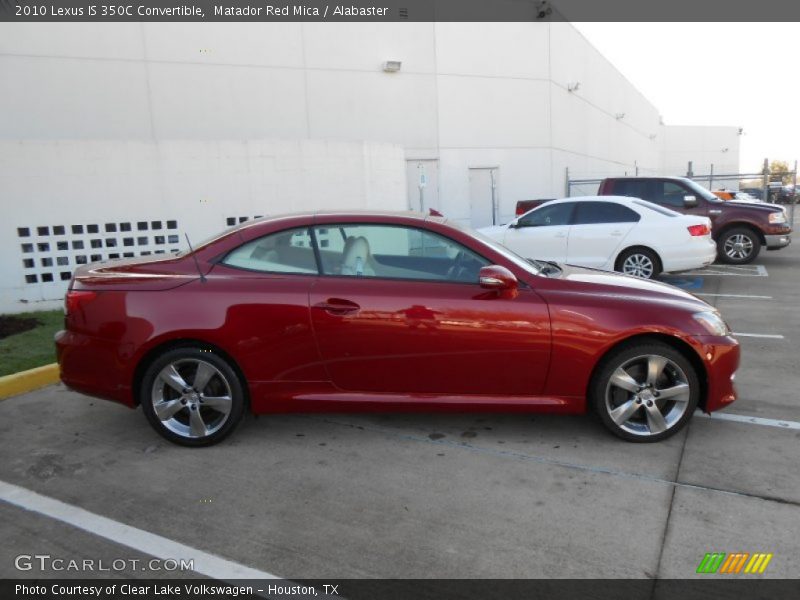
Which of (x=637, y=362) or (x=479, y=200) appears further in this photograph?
(x=479, y=200)

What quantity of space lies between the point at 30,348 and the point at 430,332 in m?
4.64

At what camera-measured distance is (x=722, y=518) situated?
3146 mm

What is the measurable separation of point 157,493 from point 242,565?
0.95m

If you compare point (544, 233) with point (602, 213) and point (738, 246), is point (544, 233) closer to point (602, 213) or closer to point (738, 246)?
point (602, 213)

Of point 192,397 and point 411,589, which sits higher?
point 192,397

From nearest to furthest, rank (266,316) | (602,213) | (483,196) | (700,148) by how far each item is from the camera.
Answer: (266,316) → (602,213) → (483,196) → (700,148)

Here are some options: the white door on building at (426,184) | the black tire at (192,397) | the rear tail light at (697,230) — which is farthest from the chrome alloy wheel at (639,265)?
the white door on building at (426,184)

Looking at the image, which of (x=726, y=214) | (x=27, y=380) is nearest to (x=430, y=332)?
(x=27, y=380)

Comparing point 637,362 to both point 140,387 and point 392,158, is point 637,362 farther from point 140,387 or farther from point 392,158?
point 392,158

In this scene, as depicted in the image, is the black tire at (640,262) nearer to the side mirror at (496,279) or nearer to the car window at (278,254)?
the side mirror at (496,279)

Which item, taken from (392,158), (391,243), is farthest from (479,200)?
(391,243)

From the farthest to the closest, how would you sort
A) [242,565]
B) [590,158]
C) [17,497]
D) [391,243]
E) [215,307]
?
[590,158] → [391,243] → [215,307] → [17,497] → [242,565]

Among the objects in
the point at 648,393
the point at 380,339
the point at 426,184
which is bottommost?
the point at 648,393

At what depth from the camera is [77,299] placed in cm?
404
